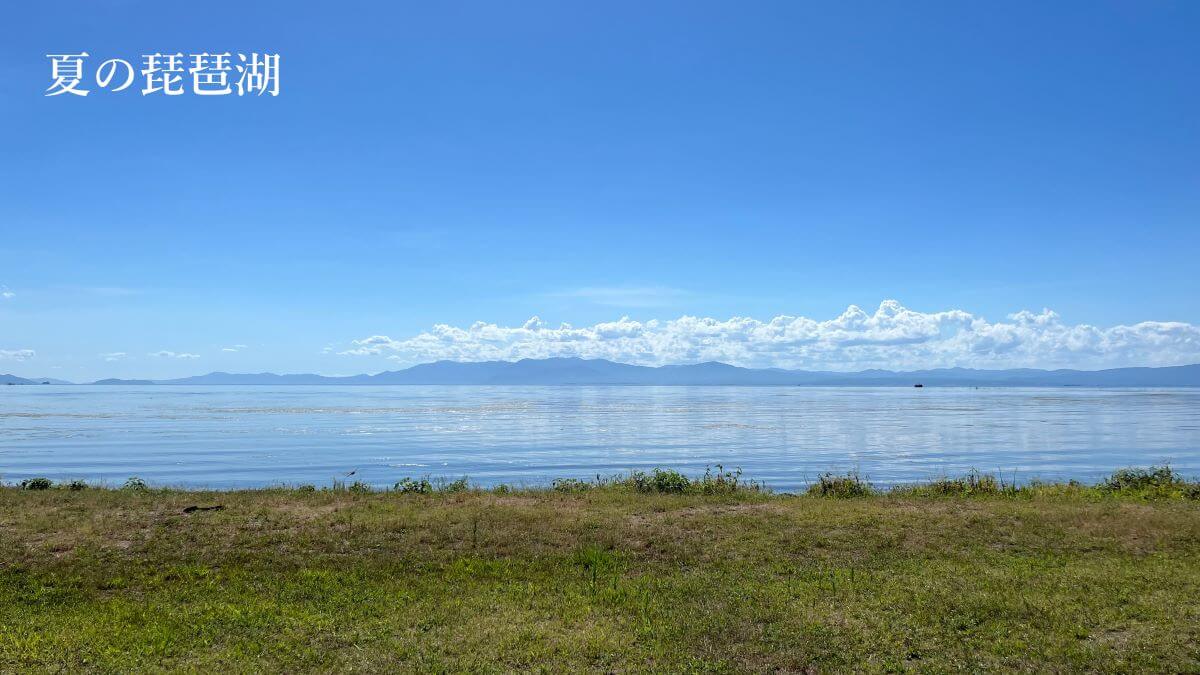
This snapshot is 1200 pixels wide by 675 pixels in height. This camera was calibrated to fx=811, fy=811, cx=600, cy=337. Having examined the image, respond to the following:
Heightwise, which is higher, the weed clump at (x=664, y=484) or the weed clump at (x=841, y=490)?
the weed clump at (x=664, y=484)

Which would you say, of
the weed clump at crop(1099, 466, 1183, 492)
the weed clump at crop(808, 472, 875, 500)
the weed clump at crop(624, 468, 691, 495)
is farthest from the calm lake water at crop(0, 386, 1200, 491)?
the weed clump at crop(1099, 466, 1183, 492)

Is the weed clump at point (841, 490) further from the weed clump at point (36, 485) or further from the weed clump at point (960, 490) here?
the weed clump at point (36, 485)

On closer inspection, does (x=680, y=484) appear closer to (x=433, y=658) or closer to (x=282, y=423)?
(x=433, y=658)

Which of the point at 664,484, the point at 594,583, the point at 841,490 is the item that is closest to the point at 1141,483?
the point at 841,490

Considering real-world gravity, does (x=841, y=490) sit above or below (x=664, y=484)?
below

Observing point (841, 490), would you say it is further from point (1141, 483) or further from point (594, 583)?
point (594, 583)

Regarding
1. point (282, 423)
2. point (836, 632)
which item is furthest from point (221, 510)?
point (282, 423)

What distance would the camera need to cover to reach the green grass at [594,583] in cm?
1222

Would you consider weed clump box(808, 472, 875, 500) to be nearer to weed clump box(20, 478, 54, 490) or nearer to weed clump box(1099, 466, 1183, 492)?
weed clump box(1099, 466, 1183, 492)

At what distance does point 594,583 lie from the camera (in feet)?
52.6

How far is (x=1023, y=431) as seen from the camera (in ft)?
254

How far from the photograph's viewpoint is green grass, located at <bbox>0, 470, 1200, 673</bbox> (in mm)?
12219

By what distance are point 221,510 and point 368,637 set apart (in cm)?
1104

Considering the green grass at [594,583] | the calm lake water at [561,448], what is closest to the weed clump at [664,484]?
the green grass at [594,583]
